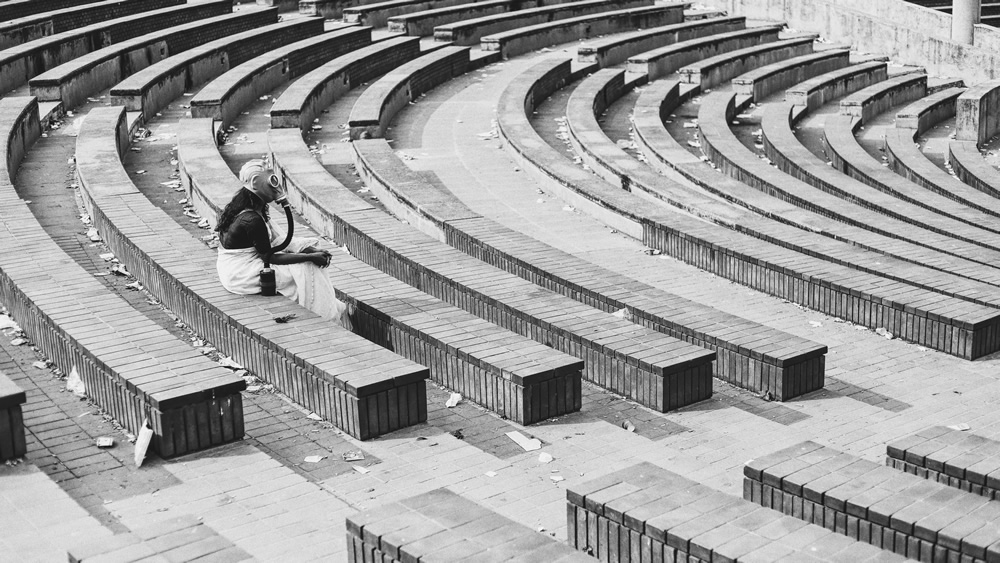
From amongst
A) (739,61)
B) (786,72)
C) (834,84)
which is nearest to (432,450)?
(834,84)

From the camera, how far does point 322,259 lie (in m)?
8.00

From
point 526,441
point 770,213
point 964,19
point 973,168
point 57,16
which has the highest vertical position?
point 57,16

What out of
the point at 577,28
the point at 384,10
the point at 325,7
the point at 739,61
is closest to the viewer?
the point at 739,61

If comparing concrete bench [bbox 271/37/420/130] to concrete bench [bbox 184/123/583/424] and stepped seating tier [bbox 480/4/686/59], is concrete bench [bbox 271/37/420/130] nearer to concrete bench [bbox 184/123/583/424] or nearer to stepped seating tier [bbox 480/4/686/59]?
stepped seating tier [bbox 480/4/686/59]

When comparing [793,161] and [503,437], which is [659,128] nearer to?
[793,161]

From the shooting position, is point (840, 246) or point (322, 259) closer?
point (322, 259)

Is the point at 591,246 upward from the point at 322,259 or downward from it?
downward

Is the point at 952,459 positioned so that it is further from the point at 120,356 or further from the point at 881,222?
the point at 881,222

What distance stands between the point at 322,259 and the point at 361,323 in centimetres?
62

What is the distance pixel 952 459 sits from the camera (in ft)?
Result: 18.8

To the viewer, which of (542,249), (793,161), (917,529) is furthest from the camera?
(793,161)

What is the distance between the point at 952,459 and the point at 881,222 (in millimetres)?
6004

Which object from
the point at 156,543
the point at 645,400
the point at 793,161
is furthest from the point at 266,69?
the point at 156,543

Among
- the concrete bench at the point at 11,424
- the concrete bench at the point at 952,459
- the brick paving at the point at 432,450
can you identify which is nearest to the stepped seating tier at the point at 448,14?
the brick paving at the point at 432,450
